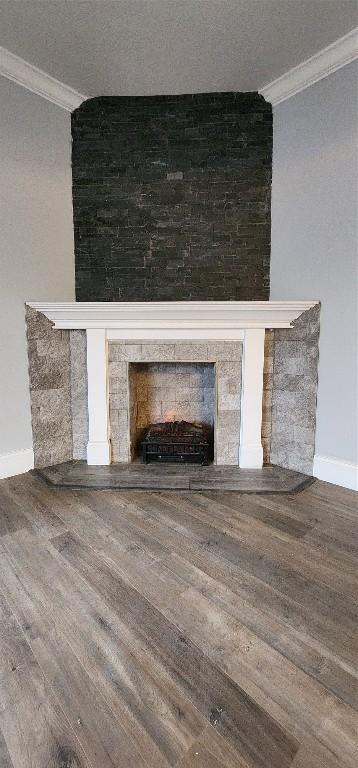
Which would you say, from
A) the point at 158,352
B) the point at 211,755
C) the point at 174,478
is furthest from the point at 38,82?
the point at 211,755

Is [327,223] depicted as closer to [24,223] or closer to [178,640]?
[24,223]

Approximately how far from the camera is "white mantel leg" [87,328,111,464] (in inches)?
112

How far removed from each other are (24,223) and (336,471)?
118 inches

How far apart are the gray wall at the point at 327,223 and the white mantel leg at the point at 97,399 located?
1.61m

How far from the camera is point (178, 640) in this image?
1.28 meters

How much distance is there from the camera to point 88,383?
2891mm

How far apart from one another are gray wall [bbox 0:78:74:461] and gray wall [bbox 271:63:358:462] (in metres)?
1.79

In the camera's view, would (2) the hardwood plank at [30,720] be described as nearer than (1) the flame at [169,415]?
Yes

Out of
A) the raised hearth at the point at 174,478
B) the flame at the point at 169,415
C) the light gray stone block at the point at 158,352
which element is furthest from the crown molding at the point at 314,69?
the raised hearth at the point at 174,478

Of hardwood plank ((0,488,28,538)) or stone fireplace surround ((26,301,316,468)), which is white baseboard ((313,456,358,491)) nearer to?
stone fireplace surround ((26,301,316,468))

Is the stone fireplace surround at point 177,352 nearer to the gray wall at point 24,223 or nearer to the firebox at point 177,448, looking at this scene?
the firebox at point 177,448

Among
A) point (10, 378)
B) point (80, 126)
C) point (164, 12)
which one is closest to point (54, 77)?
point (80, 126)

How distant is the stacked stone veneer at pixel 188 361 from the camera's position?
2820 mm

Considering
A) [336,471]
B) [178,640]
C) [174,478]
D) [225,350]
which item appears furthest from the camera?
[225,350]
